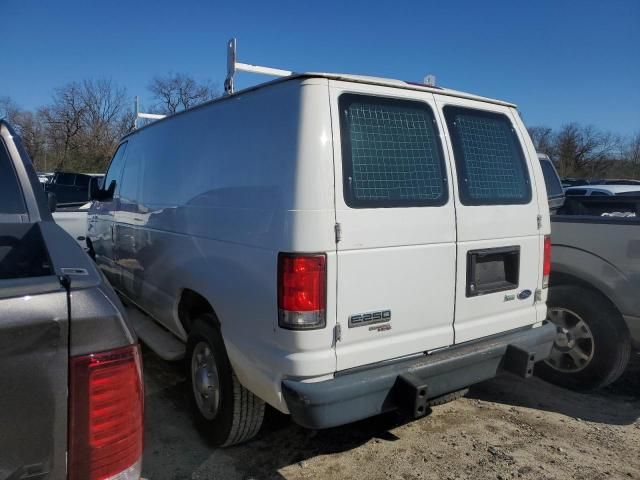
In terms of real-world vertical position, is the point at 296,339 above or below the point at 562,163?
below

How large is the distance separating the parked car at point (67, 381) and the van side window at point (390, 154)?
1.48 meters

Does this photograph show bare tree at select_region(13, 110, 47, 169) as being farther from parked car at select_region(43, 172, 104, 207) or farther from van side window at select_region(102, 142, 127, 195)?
van side window at select_region(102, 142, 127, 195)

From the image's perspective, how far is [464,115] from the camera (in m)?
3.19

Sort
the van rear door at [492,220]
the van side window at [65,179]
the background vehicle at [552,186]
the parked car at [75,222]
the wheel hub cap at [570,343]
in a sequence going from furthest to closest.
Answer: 1. the van side window at [65,179]
2. the parked car at [75,222]
3. the background vehicle at [552,186]
4. the wheel hub cap at [570,343]
5. the van rear door at [492,220]

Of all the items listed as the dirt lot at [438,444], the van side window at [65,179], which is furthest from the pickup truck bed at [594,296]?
the van side window at [65,179]

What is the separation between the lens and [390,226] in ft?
8.80

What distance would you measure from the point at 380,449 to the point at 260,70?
404cm

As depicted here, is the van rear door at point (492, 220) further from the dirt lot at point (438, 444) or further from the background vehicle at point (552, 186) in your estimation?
the background vehicle at point (552, 186)

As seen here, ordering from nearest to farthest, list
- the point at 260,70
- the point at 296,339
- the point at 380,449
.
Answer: the point at 296,339
the point at 380,449
the point at 260,70

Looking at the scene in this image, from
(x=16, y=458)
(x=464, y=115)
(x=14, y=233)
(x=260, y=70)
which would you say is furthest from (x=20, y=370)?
(x=260, y=70)

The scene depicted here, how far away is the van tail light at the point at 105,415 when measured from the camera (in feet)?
4.16

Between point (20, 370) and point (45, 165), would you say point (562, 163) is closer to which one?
point (45, 165)

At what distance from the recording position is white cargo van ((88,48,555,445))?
97.8 inches

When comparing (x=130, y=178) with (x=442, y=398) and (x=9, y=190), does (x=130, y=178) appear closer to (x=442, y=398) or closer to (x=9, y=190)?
(x=9, y=190)
